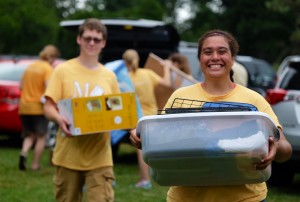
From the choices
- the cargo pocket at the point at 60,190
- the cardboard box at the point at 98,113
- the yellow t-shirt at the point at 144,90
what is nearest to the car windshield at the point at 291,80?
the yellow t-shirt at the point at 144,90

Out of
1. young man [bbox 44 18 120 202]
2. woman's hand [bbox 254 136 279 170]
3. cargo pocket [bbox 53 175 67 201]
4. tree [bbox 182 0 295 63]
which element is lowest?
tree [bbox 182 0 295 63]

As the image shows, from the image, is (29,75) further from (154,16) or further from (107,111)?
(154,16)

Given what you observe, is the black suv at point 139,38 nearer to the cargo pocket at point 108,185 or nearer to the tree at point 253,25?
the cargo pocket at point 108,185

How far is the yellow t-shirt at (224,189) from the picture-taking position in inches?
146

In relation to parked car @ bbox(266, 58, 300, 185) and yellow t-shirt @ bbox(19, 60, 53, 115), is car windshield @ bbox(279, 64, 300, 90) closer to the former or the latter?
parked car @ bbox(266, 58, 300, 185)

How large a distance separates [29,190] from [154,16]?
152 ft

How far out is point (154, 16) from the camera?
5503cm

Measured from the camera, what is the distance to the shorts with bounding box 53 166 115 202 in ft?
18.7

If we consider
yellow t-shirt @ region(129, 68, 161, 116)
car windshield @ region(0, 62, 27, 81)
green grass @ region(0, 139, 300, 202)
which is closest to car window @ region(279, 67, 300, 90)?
green grass @ region(0, 139, 300, 202)

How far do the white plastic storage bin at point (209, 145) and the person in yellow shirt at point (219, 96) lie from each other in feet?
0.68

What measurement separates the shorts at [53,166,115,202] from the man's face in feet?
2.91

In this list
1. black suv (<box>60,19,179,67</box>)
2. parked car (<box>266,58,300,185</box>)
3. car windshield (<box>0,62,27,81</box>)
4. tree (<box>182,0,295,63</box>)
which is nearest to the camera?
parked car (<box>266,58,300,185</box>)

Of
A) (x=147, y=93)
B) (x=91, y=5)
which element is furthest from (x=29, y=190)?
(x=91, y=5)

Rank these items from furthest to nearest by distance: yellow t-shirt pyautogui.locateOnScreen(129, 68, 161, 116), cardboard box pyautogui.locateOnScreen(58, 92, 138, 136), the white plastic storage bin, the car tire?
1. yellow t-shirt pyautogui.locateOnScreen(129, 68, 161, 116)
2. the car tire
3. cardboard box pyautogui.locateOnScreen(58, 92, 138, 136)
4. the white plastic storage bin
